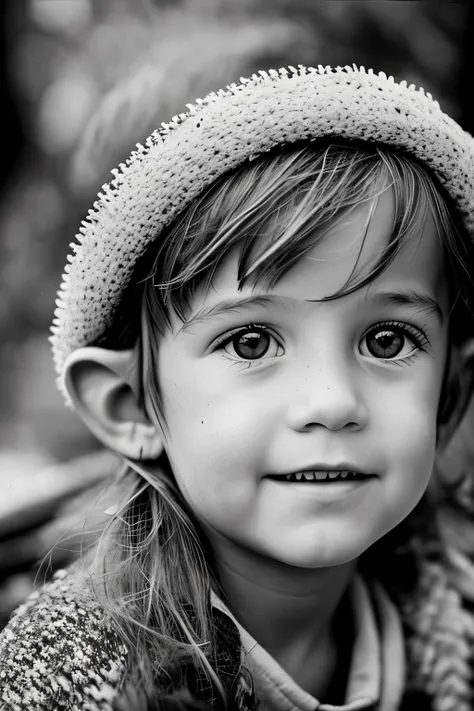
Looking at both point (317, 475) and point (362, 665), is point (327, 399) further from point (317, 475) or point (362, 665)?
point (362, 665)

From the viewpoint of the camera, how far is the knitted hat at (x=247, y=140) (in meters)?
0.86

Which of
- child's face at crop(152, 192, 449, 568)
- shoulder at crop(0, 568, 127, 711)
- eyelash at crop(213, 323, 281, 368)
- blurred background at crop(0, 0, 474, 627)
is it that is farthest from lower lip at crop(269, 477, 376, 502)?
blurred background at crop(0, 0, 474, 627)

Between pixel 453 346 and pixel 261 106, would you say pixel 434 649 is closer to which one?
pixel 453 346

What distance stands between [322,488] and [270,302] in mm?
215

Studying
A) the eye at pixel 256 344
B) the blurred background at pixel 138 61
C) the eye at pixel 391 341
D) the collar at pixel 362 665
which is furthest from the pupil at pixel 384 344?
the blurred background at pixel 138 61

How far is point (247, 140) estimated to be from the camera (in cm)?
86

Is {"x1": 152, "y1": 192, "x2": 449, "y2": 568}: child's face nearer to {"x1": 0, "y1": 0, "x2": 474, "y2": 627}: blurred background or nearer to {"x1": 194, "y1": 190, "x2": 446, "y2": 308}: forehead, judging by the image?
{"x1": 194, "y1": 190, "x2": 446, "y2": 308}: forehead

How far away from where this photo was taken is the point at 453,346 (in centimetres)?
108

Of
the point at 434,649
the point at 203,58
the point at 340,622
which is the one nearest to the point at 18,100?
the point at 203,58

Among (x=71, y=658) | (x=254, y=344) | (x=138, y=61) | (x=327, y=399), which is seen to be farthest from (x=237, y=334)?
(x=138, y=61)

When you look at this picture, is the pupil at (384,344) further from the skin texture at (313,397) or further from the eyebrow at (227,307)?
the eyebrow at (227,307)

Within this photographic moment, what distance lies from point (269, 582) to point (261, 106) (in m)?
0.59

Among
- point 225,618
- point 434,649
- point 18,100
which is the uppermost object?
point 18,100

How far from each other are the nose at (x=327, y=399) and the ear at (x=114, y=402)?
23cm
